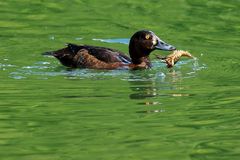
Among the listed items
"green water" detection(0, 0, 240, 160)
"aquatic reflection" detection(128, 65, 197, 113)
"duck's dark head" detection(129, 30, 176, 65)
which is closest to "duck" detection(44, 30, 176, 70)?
"duck's dark head" detection(129, 30, 176, 65)

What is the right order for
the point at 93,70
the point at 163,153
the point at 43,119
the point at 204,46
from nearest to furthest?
the point at 163,153 < the point at 43,119 < the point at 93,70 < the point at 204,46

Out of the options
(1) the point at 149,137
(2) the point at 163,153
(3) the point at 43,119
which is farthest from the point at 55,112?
(2) the point at 163,153

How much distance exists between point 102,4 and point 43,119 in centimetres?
1030

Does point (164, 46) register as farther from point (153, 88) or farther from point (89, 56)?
point (153, 88)

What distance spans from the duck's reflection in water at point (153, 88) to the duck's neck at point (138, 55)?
674 millimetres

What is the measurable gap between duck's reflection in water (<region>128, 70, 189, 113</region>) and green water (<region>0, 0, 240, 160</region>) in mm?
14

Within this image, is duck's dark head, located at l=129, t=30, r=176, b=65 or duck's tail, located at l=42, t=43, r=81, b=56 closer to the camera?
duck's tail, located at l=42, t=43, r=81, b=56

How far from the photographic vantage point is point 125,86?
1278 cm

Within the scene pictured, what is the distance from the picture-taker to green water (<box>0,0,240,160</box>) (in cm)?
891

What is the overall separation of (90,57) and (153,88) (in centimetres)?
250

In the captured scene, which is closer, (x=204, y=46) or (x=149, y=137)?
(x=149, y=137)

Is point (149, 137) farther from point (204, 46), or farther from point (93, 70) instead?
point (204, 46)

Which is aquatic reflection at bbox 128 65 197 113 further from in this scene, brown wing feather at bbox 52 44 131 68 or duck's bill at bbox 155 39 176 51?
brown wing feather at bbox 52 44 131 68

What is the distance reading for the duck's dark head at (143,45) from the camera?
15.2 m
